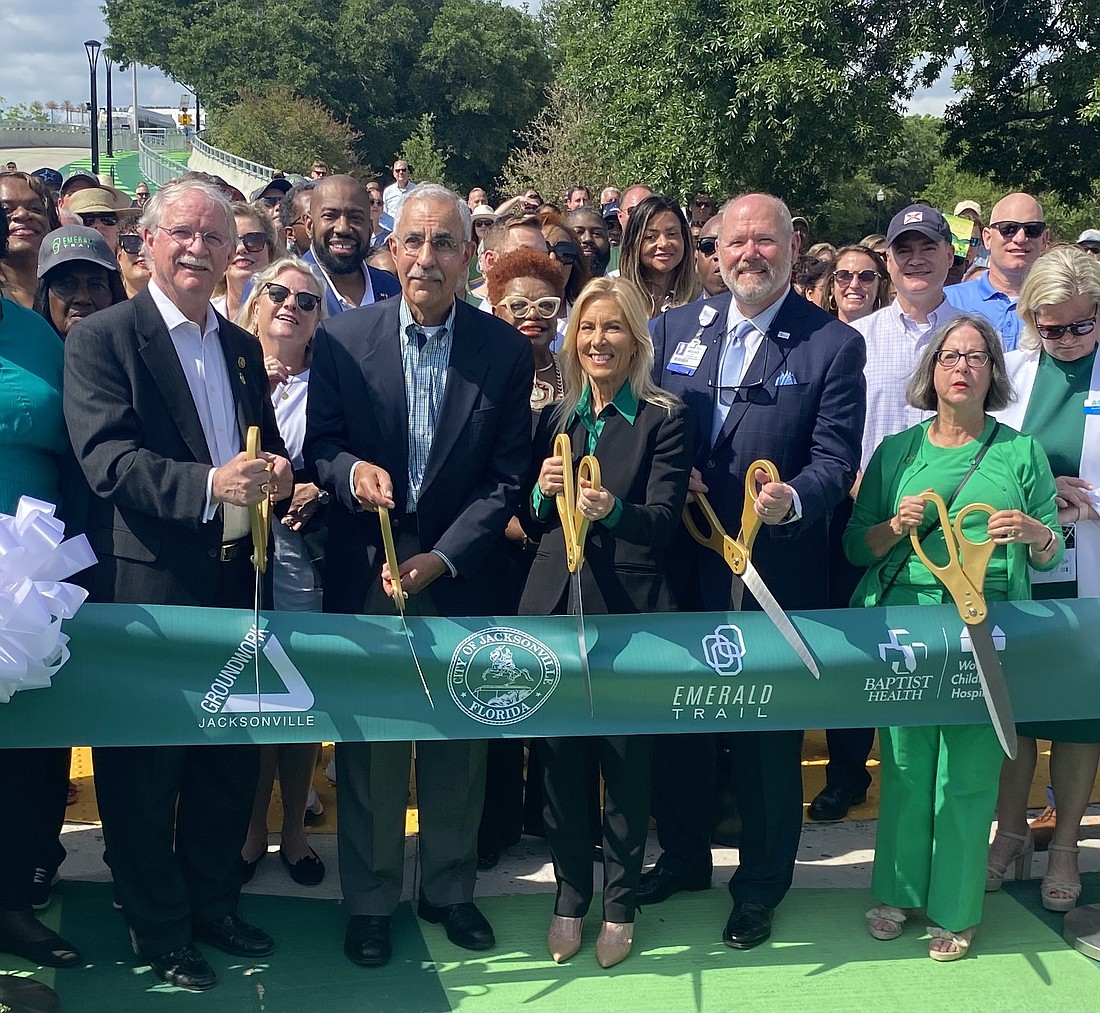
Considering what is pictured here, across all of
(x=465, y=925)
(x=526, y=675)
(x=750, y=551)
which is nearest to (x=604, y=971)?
(x=465, y=925)

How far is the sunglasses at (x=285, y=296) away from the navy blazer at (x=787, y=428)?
1461 mm

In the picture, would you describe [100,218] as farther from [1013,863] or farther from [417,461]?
[1013,863]

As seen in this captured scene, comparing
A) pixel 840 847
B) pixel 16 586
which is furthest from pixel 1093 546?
pixel 16 586

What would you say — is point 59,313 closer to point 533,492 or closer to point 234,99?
point 533,492

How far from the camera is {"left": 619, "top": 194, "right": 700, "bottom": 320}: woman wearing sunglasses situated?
6070 mm

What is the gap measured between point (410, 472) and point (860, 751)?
2532 millimetres

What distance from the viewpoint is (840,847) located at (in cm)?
512

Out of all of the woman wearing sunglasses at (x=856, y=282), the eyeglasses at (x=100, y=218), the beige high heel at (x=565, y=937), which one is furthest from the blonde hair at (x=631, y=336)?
the eyeglasses at (x=100, y=218)

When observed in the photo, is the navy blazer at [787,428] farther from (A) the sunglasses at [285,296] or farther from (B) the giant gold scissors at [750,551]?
(A) the sunglasses at [285,296]

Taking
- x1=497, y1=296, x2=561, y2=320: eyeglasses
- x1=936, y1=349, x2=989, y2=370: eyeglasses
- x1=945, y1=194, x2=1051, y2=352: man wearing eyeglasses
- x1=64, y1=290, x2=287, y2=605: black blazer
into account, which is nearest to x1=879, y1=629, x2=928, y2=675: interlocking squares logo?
x1=936, y1=349, x2=989, y2=370: eyeglasses

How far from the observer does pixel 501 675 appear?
4004 millimetres

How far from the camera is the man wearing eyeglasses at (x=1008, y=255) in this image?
598cm

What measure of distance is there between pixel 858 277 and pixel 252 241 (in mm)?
3187

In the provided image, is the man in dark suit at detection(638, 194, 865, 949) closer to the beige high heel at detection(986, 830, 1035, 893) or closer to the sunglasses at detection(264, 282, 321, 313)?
the beige high heel at detection(986, 830, 1035, 893)
